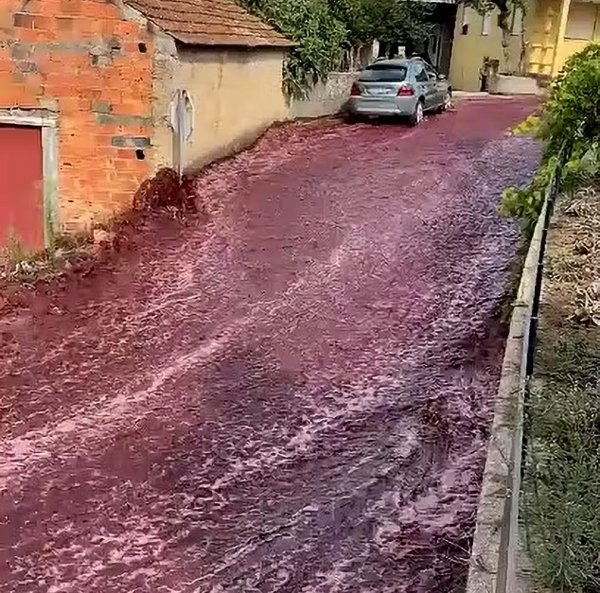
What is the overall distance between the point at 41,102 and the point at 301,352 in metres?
6.72

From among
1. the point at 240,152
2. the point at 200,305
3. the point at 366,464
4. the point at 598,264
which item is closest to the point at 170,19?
the point at 240,152

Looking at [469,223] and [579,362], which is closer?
[579,362]

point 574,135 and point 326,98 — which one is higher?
point 574,135

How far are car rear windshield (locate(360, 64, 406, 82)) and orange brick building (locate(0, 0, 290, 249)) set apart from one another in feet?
31.1

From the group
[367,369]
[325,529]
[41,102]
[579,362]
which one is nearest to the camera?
[325,529]

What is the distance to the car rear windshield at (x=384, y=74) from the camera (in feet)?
74.5

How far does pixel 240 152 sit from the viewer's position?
1800cm

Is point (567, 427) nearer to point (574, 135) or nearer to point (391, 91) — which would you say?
point (574, 135)

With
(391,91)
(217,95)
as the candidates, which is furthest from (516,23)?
(217,95)

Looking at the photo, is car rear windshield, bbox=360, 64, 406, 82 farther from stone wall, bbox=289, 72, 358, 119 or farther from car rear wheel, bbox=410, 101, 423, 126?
stone wall, bbox=289, 72, 358, 119

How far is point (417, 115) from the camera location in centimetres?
2323

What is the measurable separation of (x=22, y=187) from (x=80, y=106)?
1579 mm

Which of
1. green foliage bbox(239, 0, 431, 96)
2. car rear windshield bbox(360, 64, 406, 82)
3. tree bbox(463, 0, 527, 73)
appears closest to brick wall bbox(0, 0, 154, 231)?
green foliage bbox(239, 0, 431, 96)

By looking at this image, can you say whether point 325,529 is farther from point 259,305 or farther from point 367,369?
point 259,305
